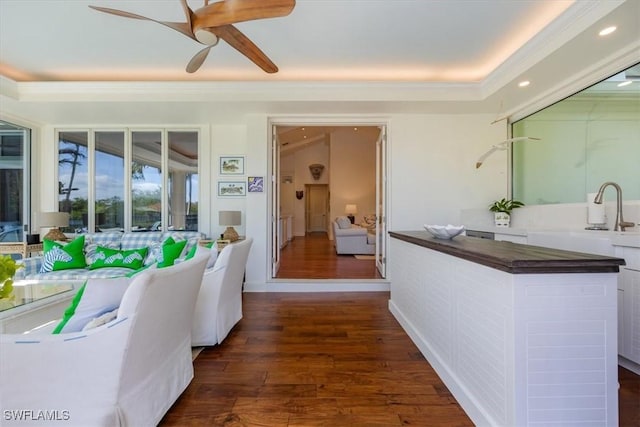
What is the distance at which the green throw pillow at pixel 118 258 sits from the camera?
3.62 m

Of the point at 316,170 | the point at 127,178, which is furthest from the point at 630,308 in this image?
the point at 316,170

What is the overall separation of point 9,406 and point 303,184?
11.4 meters

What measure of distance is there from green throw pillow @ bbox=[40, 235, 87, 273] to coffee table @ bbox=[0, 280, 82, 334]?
3.50ft

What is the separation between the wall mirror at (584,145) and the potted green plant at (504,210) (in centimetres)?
20

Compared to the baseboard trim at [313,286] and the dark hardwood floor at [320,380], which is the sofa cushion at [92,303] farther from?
the baseboard trim at [313,286]

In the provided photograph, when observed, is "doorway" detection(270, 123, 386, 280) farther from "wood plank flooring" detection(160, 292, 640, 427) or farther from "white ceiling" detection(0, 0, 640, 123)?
"white ceiling" detection(0, 0, 640, 123)

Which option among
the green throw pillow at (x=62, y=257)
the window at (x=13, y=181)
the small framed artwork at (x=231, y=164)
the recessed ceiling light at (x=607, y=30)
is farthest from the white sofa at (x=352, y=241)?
the window at (x=13, y=181)

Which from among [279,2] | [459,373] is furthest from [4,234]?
[459,373]

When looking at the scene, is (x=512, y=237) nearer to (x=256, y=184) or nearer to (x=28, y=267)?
(x=256, y=184)

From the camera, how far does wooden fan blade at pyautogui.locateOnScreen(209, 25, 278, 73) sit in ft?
6.78

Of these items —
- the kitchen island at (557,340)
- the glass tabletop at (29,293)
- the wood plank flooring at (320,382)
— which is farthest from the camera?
the glass tabletop at (29,293)

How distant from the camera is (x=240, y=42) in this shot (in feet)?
7.38

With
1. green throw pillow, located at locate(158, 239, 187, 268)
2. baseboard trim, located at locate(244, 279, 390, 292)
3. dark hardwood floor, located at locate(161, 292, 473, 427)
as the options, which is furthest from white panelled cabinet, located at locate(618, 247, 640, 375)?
green throw pillow, located at locate(158, 239, 187, 268)

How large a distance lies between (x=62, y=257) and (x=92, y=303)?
9.76 feet
